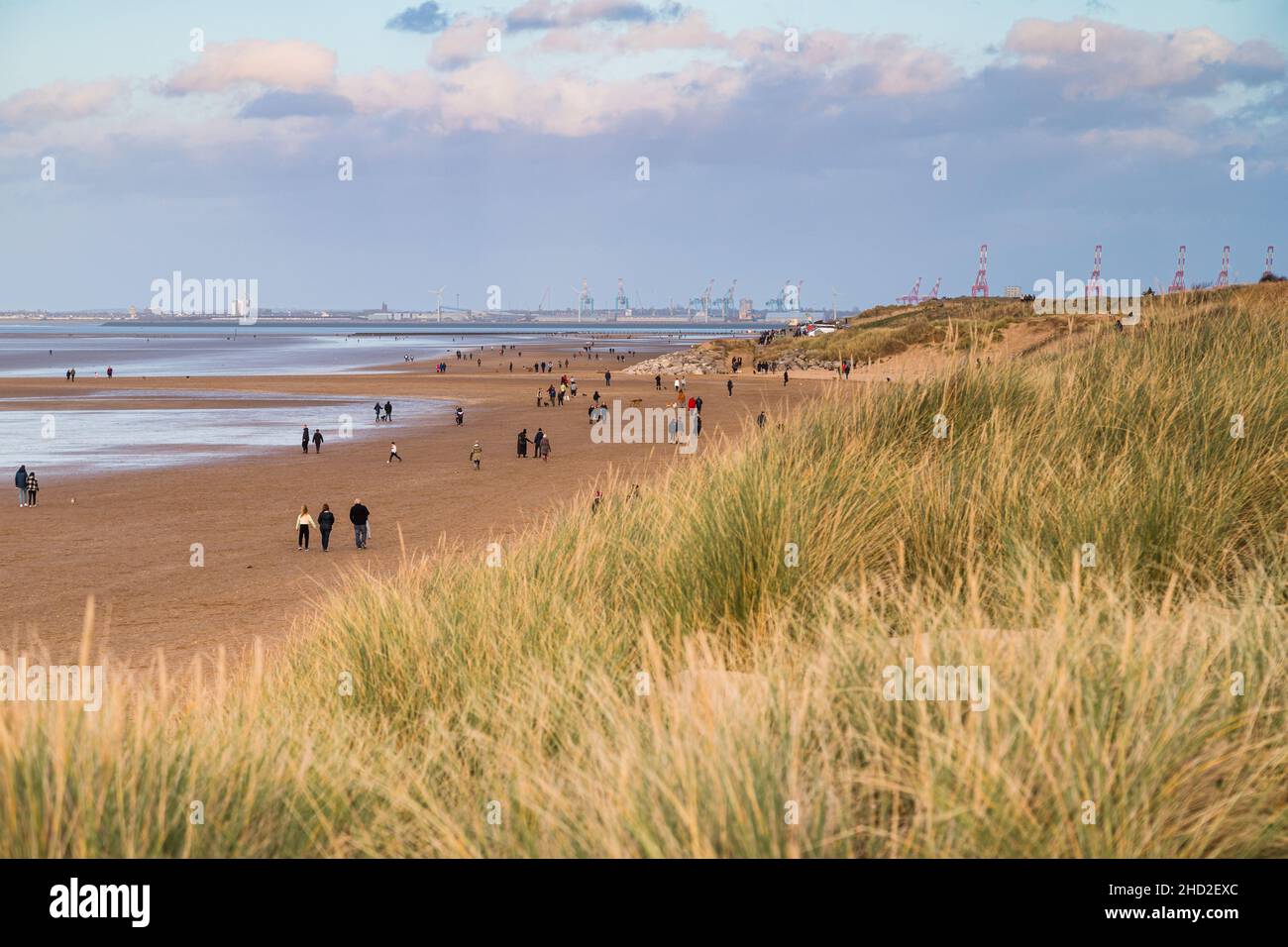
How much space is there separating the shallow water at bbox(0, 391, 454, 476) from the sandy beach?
2.56 feet

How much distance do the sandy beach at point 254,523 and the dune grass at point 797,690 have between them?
3.40 feet

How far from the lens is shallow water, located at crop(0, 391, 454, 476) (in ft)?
119

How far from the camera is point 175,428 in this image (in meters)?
45.9

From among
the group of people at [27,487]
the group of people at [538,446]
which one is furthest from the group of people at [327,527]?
the group of people at [538,446]

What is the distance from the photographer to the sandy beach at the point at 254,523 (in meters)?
15.8

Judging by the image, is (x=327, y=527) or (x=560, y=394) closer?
(x=327, y=527)

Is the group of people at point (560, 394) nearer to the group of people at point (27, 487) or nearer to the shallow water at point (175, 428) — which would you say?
the shallow water at point (175, 428)

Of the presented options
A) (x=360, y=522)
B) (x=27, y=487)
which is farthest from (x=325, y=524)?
(x=27, y=487)

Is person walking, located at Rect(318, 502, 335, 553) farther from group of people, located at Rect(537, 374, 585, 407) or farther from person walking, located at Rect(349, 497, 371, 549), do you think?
group of people, located at Rect(537, 374, 585, 407)

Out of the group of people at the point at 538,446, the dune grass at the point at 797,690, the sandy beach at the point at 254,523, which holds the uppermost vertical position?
the dune grass at the point at 797,690

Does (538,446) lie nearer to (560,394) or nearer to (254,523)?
(254,523)

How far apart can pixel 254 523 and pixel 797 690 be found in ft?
74.3

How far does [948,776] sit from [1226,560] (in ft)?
12.3
